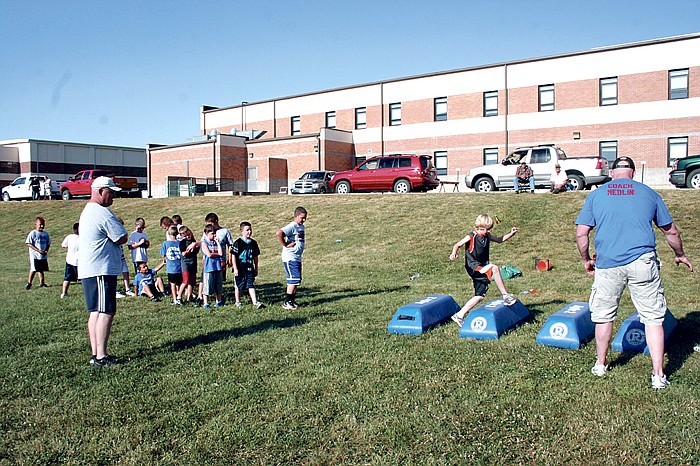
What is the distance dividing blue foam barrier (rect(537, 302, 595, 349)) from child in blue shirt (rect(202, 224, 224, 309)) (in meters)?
5.76

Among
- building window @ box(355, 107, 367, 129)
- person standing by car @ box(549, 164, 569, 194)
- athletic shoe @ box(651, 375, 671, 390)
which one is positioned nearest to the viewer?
athletic shoe @ box(651, 375, 671, 390)

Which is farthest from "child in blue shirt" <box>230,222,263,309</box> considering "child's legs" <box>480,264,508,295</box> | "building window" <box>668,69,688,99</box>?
"building window" <box>668,69,688,99</box>

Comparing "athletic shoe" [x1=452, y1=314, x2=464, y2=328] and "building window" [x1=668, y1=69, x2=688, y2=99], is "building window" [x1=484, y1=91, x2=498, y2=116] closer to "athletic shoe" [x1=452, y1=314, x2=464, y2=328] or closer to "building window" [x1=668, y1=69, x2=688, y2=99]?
"building window" [x1=668, y1=69, x2=688, y2=99]

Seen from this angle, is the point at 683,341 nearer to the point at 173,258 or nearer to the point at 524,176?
the point at 173,258

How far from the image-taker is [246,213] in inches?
1025

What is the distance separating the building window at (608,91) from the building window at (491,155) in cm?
699

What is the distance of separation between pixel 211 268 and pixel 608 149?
3025cm

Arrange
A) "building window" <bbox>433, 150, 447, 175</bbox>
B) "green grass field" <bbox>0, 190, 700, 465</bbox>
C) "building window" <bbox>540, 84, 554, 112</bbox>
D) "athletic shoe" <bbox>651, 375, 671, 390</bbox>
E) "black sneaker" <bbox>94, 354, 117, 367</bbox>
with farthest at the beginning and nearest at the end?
"building window" <bbox>433, 150, 447, 175</bbox>, "building window" <bbox>540, 84, 554, 112</bbox>, "black sneaker" <bbox>94, 354, 117, 367</bbox>, "athletic shoe" <bbox>651, 375, 671, 390</bbox>, "green grass field" <bbox>0, 190, 700, 465</bbox>

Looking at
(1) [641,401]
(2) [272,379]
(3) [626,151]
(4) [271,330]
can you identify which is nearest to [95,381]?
(2) [272,379]

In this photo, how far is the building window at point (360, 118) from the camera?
43.8m

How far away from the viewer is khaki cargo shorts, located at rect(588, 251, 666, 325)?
17.6 feet

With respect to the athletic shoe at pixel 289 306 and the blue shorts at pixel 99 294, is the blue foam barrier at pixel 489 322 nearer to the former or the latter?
the athletic shoe at pixel 289 306

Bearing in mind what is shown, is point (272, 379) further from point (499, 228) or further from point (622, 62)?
point (622, 62)

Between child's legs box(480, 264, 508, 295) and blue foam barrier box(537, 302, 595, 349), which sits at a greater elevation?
child's legs box(480, 264, 508, 295)
